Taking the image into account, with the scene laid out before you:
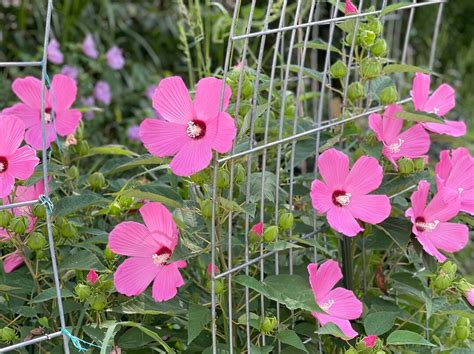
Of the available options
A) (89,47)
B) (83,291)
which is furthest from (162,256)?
(89,47)

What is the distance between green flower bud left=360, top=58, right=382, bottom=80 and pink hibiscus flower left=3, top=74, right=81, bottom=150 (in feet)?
1.59

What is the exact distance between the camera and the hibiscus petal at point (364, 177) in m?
1.35

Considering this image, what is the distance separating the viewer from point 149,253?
1.31 meters

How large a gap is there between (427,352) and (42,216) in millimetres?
653

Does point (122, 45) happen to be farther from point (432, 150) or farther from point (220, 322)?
point (220, 322)

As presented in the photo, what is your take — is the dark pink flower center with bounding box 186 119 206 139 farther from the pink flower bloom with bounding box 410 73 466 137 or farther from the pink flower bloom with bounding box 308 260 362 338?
the pink flower bloom with bounding box 410 73 466 137

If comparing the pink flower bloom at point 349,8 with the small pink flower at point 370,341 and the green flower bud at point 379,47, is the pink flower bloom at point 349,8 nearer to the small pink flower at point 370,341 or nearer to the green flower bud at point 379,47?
the green flower bud at point 379,47

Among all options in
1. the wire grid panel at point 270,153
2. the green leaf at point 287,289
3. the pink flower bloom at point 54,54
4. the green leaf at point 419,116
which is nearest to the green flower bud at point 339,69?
the wire grid panel at point 270,153

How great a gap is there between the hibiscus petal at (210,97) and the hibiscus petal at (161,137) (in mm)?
45

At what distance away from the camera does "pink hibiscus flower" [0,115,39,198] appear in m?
1.20

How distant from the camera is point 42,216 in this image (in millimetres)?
1275

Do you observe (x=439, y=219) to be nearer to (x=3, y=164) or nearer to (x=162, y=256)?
(x=162, y=256)

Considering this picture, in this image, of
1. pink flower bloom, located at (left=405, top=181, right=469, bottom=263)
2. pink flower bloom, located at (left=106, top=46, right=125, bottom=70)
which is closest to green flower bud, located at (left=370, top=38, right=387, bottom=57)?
pink flower bloom, located at (left=405, top=181, right=469, bottom=263)

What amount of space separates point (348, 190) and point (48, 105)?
0.54 meters
